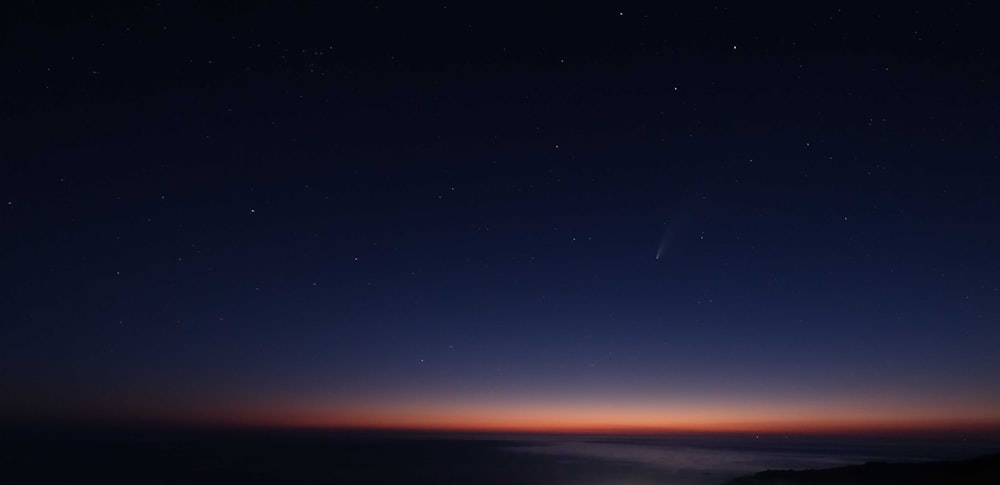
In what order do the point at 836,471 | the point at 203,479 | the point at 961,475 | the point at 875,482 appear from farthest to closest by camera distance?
the point at 203,479
the point at 836,471
the point at 875,482
the point at 961,475

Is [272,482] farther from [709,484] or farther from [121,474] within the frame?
[709,484]

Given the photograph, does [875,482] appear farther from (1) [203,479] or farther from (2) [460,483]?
(1) [203,479]

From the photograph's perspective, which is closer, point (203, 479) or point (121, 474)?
point (203, 479)

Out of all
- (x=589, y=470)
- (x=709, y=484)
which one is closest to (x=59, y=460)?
(x=589, y=470)

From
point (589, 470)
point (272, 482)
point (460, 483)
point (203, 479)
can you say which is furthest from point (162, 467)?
point (589, 470)

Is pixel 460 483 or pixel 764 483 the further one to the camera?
pixel 460 483

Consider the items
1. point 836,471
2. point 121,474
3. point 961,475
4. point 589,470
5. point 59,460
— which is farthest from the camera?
point 59,460
